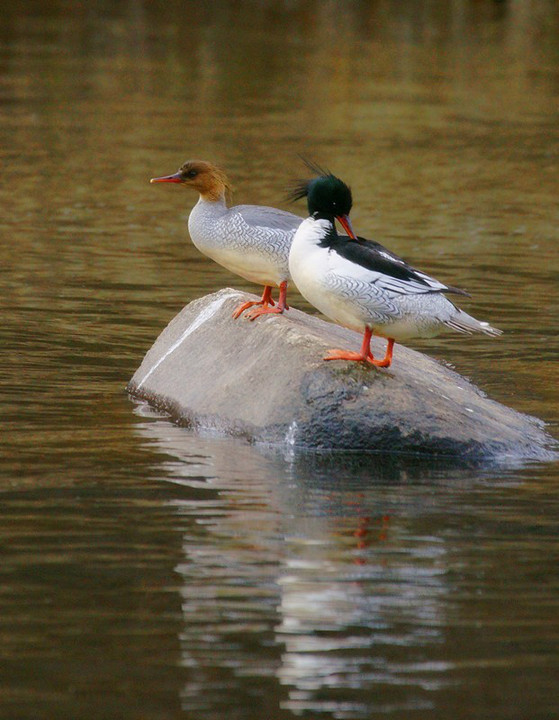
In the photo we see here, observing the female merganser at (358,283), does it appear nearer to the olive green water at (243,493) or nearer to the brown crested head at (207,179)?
the olive green water at (243,493)

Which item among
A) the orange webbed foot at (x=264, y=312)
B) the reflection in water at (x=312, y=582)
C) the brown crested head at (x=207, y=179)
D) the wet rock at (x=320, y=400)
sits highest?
the brown crested head at (x=207, y=179)

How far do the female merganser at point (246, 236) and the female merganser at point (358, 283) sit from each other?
593 mm

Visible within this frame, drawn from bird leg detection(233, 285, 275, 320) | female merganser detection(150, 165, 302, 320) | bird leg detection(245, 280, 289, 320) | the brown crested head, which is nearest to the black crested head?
female merganser detection(150, 165, 302, 320)

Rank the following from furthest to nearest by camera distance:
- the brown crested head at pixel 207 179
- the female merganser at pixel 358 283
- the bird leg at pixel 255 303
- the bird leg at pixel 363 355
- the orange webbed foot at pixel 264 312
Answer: the brown crested head at pixel 207 179
the bird leg at pixel 255 303
the orange webbed foot at pixel 264 312
the bird leg at pixel 363 355
the female merganser at pixel 358 283

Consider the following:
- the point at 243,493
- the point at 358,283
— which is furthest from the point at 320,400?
the point at 243,493

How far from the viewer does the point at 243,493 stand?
7754 mm

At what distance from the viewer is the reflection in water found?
5.42 metres

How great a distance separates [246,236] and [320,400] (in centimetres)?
145

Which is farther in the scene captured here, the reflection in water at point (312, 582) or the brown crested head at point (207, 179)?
the brown crested head at point (207, 179)

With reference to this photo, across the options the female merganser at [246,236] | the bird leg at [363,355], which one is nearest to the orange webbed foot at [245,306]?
the female merganser at [246,236]

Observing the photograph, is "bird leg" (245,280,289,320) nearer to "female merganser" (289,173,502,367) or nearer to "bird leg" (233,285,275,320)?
"bird leg" (233,285,275,320)

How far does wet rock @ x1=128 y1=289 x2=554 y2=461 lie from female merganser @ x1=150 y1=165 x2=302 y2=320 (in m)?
0.25

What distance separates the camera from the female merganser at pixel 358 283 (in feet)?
27.9

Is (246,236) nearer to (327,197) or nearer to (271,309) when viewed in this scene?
(271,309)
